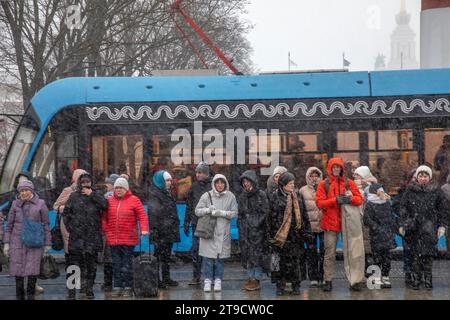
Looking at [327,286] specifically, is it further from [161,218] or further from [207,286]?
[161,218]

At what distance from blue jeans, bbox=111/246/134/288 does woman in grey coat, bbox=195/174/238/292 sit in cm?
97

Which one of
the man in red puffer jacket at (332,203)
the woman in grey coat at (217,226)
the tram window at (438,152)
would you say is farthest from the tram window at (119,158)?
the tram window at (438,152)

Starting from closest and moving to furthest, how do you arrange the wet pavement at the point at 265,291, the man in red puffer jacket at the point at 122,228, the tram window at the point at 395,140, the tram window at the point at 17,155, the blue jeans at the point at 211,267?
the wet pavement at the point at 265,291 → the man in red puffer jacket at the point at 122,228 → the blue jeans at the point at 211,267 → the tram window at the point at 395,140 → the tram window at the point at 17,155

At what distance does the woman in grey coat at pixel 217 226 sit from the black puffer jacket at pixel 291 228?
57 centimetres

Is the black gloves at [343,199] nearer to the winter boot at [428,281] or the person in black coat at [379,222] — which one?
the person in black coat at [379,222]

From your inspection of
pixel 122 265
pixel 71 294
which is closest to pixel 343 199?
pixel 122 265

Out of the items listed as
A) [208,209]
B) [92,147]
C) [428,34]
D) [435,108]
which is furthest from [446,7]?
[208,209]

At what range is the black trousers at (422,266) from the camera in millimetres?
12844

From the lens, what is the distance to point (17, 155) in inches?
667

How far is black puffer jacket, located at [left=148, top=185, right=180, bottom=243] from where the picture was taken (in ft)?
44.1

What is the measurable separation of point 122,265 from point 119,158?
4064 mm

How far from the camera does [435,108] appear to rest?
1638 centimetres

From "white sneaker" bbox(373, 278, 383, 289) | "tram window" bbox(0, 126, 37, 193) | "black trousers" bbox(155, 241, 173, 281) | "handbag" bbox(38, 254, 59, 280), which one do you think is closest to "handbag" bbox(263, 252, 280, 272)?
"white sneaker" bbox(373, 278, 383, 289)
